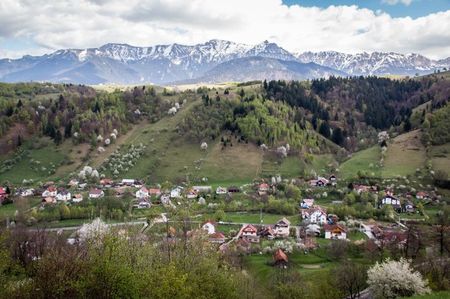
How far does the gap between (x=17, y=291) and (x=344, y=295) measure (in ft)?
98.4

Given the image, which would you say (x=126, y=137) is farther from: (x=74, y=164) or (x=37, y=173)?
(x=37, y=173)

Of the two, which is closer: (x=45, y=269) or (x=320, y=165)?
(x=45, y=269)

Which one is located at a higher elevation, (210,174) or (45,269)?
(45,269)

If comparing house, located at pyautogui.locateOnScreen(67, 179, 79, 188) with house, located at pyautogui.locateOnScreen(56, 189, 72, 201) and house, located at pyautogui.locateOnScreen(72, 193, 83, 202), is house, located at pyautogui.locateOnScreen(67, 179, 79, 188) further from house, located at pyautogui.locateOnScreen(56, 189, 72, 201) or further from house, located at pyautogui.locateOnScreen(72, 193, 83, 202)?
house, located at pyautogui.locateOnScreen(72, 193, 83, 202)

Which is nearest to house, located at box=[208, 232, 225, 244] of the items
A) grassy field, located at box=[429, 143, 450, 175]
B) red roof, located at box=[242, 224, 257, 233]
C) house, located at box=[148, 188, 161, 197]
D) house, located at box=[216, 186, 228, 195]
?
red roof, located at box=[242, 224, 257, 233]

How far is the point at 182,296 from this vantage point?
21688 mm

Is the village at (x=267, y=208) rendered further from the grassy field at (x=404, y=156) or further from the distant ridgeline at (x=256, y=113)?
the distant ridgeline at (x=256, y=113)

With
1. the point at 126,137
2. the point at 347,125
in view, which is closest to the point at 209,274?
the point at 126,137

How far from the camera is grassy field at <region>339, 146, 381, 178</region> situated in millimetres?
110894

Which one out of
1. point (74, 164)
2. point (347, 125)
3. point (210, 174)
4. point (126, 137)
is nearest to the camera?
point (210, 174)

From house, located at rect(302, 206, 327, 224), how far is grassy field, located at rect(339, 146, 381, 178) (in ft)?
96.2

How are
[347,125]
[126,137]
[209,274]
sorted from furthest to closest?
1. [347,125]
2. [126,137]
3. [209,274]

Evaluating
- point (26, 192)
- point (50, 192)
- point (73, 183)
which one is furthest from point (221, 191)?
point (26, 192)

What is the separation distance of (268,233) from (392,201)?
33.6m
